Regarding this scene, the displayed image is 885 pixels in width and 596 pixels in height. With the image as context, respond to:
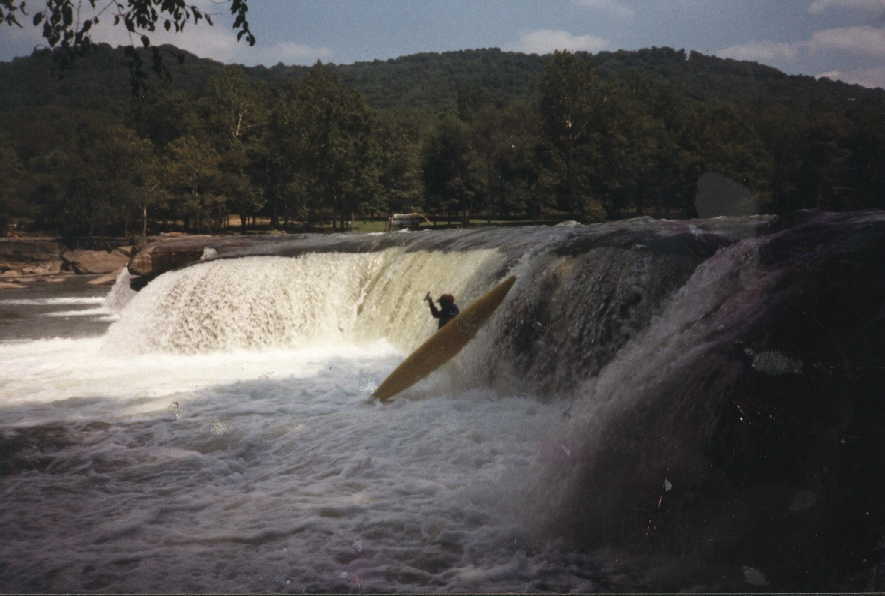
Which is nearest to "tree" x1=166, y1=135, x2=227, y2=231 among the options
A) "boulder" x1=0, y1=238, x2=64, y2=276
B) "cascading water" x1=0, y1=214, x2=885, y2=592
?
"boulder" x1=0, y1=238, x2=64, y2=276

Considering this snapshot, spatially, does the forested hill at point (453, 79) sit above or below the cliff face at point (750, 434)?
above

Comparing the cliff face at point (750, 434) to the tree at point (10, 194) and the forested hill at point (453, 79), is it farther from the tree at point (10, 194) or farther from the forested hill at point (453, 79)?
the tree at point (10, 194)

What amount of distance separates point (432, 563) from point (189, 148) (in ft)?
137

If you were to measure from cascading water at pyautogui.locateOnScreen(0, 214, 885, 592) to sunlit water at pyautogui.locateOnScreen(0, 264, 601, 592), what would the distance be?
2 cm

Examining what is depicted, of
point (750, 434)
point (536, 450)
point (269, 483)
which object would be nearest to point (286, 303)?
point (269, 483)

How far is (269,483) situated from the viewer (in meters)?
5.04

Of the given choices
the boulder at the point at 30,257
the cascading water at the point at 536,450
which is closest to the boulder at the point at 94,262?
the boulder at the point at 30,257

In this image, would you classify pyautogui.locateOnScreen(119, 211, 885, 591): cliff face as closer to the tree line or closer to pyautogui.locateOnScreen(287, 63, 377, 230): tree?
the tree line

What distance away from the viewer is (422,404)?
732 centimetres

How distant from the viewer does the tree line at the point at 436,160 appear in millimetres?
39438

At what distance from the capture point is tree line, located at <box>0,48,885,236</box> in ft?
129

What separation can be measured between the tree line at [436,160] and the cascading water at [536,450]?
2875cm

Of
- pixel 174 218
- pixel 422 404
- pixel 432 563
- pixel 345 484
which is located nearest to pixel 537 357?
pixel 422 404

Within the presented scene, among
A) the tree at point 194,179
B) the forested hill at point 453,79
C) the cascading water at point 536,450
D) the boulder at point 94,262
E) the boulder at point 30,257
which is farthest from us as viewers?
the forested hill at point 453,79
